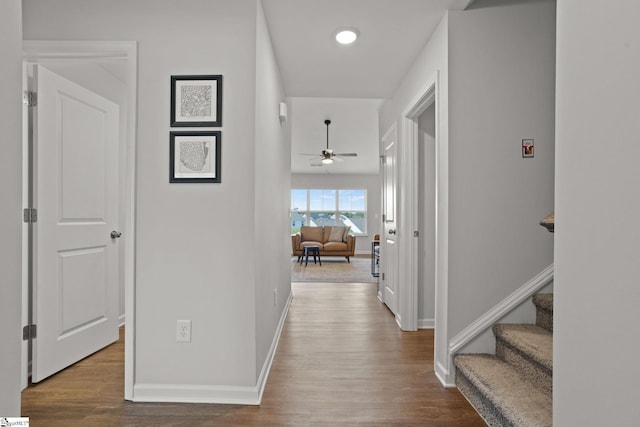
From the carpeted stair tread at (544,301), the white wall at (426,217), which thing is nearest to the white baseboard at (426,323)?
the white wall at (426,217)

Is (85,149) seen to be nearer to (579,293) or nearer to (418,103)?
(418,103)

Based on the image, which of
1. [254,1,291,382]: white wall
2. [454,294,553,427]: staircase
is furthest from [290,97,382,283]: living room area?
[454,294,553,427]: staircase

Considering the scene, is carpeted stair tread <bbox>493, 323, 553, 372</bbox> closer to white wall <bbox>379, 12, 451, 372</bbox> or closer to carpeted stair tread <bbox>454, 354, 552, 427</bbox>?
carpeted stair tread <bbox>454, 354, 552, 427</bbox>

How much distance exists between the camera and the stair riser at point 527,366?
5.84 feet

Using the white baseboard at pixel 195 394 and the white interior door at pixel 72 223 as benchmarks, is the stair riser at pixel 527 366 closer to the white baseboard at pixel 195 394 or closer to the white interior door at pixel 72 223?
the white baseboard at pixel 195 394

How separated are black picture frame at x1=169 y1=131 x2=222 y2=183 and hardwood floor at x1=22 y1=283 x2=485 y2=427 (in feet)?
4.12

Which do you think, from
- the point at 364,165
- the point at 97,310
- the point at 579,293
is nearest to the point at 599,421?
the point at 579,293

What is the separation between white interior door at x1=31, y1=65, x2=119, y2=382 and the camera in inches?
90.4

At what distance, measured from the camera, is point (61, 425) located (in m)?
1.80

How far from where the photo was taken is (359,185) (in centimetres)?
1101

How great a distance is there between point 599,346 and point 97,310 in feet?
9.98

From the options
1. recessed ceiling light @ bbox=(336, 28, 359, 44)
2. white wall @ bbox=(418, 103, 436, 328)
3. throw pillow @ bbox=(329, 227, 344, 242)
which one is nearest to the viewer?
Answer: recessed ceiling light @ bbox=(336, 28, 359, 44)

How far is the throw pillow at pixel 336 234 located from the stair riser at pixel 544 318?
6912 mm

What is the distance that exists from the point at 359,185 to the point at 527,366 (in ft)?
30.3
